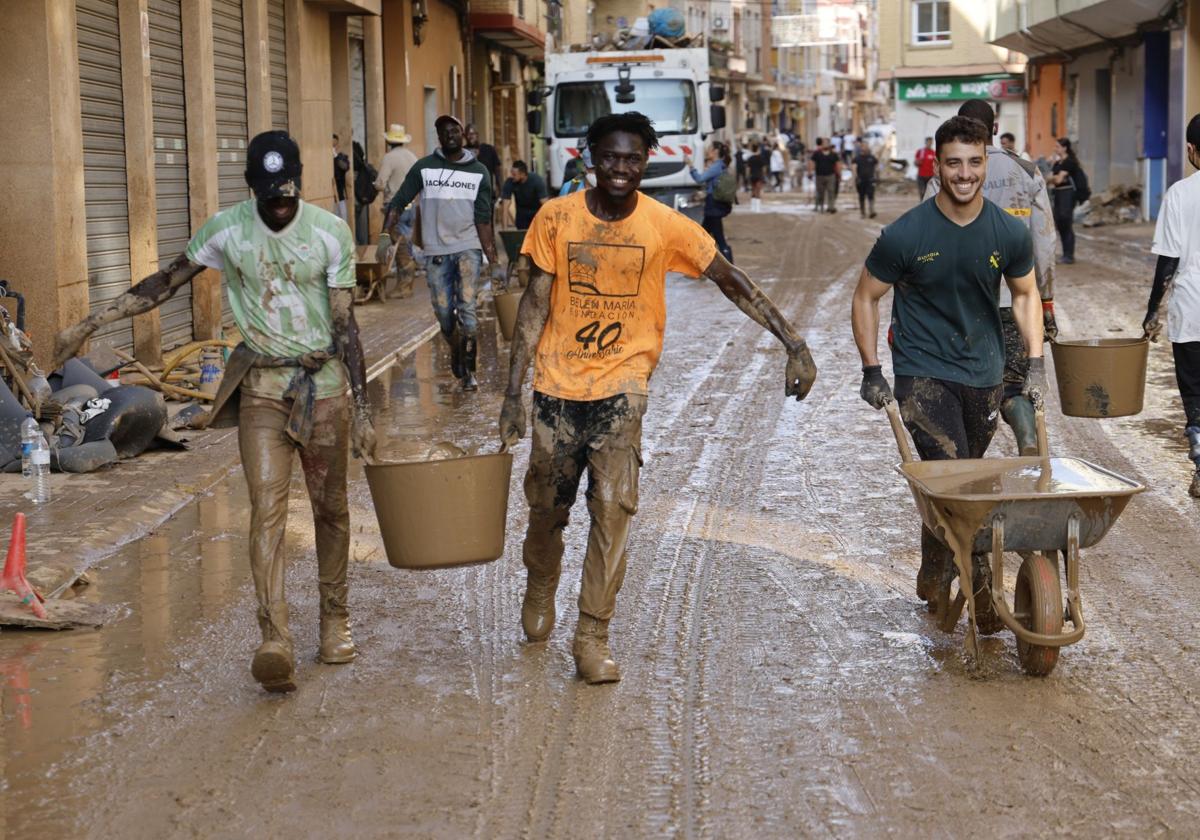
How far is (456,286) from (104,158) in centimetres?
311

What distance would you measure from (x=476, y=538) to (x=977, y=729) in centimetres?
163

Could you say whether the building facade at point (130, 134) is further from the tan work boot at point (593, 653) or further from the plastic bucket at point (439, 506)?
the tan work boot at point (593, 653)

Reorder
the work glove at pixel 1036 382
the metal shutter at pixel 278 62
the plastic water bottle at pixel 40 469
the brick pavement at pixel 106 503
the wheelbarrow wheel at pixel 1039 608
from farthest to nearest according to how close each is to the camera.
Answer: the metal shutter at pixel 278 62
the plastic water bottle at pixel 40 469
the brick pavement at pixel 106 503
the work glove at pixel 1036 382
the wheelbarrow wheel at pixel 1039 608

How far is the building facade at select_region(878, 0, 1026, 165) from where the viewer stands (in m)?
59.4

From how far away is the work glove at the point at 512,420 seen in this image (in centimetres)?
589

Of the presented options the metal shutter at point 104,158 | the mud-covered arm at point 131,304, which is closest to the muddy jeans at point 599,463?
the mud-covered arm at point 131,304

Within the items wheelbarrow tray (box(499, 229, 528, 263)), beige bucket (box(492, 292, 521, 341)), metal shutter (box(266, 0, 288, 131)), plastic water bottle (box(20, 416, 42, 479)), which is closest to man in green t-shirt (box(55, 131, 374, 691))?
plastic water bottle (box(20, 416, 42, 479))

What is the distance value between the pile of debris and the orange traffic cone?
2910cm

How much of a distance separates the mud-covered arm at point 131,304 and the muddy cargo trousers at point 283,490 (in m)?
0.44

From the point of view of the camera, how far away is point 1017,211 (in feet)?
26.3

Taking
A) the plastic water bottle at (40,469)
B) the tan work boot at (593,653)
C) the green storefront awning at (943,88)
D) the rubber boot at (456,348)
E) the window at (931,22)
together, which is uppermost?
the window at (931,22)

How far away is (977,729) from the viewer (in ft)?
17.3

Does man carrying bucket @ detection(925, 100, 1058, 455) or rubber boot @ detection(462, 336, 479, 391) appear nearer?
man carrying bucket @ detection(925, 100, 1058, 455)

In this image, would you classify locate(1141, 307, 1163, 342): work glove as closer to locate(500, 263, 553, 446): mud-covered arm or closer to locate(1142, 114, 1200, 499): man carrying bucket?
locate(1142, 114, 1200, 499): man carrying bucket
